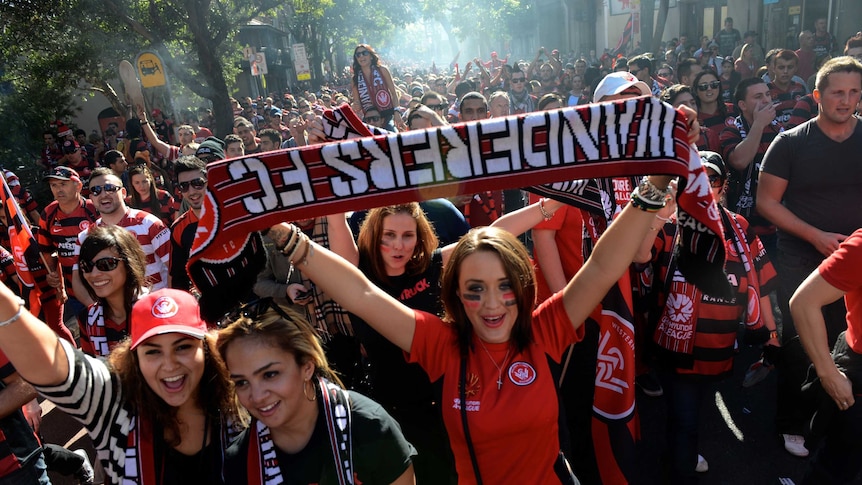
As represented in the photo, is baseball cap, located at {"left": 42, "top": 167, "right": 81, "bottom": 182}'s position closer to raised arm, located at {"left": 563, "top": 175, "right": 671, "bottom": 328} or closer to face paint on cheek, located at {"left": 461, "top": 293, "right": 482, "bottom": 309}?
face paint on cheek, located at {"left": 461, "top": 293, "right": 482, "bottom": 309}

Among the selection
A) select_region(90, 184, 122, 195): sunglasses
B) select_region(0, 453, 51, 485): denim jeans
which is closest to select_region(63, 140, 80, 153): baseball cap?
select_region(90, 184, 122, 195): sunglasses

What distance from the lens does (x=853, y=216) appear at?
3.95 metres

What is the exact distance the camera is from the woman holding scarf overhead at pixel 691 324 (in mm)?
3211

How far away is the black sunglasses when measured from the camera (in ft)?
7.18

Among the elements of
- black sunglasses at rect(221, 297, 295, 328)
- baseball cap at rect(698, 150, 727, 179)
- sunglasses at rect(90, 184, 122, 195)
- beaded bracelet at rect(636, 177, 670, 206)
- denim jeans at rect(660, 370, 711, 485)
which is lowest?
denim jeans at rect(660, 370, 711, 485)

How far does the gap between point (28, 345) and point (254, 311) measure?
2.29ft

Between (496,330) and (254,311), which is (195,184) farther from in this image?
(496,330)

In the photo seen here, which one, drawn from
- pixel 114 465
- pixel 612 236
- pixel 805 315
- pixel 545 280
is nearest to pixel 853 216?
pixel 805 315

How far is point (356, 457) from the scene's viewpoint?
2037 millimetres

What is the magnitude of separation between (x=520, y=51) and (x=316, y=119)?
72.3 metres

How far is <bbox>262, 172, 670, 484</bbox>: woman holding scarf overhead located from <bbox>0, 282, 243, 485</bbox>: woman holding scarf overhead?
0.53 metres

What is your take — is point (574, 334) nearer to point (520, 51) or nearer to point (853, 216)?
Answer: point (853, 216)

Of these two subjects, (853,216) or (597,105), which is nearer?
(597,105)

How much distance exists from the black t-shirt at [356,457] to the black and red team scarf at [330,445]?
0.7 inches
